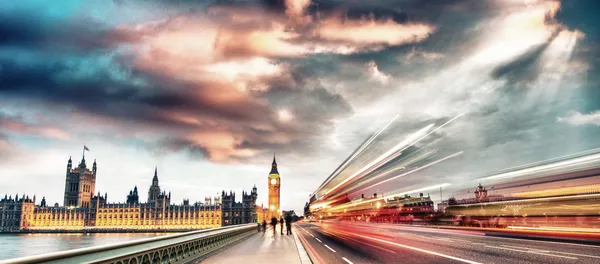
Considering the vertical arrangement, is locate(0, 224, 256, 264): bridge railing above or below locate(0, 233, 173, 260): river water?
above

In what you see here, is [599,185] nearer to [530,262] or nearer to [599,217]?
[599,217]

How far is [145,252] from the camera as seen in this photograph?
10.5 m

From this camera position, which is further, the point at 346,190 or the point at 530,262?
the point at 346,190

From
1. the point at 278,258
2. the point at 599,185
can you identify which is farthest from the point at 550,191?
the point at 278,258

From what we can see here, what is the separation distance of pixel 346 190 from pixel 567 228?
31.2 metres

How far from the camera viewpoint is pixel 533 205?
29109 millimetres

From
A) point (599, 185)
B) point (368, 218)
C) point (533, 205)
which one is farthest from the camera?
point (368, 218)

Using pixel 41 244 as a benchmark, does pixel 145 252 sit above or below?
above

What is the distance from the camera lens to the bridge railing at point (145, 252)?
6969 mm

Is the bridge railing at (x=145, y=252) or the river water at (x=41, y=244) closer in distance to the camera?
the bridge railing at (x=145, y=252)

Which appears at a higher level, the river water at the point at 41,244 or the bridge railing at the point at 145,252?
the bridge railing at the point at 145,252

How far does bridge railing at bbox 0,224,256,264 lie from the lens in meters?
6.97

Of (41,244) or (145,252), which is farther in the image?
(41,244)

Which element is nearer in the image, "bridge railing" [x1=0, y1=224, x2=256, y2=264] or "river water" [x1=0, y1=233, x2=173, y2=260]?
"bridge railing" [x1=0, y1=224, x2=256, y2=264]
